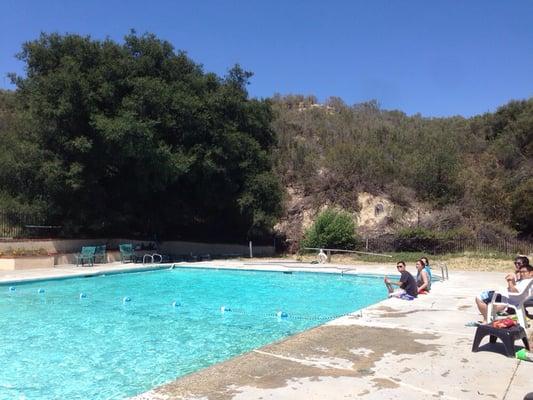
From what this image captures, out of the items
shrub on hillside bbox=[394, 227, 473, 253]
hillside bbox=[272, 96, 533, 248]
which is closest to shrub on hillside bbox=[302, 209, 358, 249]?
hillside bbox=[272, 96, 533, 248]

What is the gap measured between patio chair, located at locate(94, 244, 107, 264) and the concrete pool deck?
15060 millimetres

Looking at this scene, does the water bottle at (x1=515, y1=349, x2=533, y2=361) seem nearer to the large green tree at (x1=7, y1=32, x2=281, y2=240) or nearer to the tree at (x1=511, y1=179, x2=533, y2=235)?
the large green tree at (x1=7, y1=32, x2=281, y2=240)

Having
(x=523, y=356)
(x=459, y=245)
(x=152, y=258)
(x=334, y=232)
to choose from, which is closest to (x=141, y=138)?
(x=152, y=258)

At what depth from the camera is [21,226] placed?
22375mm

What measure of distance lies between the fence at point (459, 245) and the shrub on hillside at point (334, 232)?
3.83 ft

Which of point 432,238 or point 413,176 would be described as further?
point 413,176

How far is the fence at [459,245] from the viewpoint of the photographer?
2308cm

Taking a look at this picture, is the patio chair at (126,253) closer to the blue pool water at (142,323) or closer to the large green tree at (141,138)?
the large green tree at (141,138)

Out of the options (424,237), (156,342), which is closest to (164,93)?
(424,237)

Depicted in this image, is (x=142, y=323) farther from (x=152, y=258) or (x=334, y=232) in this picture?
(x=334, y=232)

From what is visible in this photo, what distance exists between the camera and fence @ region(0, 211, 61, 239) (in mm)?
22078

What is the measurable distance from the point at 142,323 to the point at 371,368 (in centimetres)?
644

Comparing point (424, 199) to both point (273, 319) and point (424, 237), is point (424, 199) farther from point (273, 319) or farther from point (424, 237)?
point (273, 319)

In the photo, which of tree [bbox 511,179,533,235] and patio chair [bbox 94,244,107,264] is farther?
tree [bbox 511,179,533,235]
